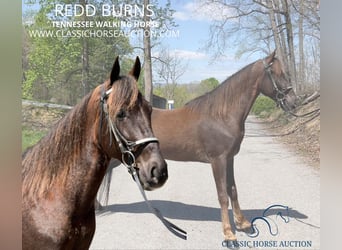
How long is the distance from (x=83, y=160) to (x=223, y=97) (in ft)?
4.57

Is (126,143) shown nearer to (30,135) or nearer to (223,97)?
(30,135)

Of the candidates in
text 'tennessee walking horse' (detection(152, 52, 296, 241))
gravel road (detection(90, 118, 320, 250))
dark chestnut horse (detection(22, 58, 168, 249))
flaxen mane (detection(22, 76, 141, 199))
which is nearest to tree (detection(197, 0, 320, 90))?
text 'tennessee walking horse' (detection(152, 52, 296, 241))

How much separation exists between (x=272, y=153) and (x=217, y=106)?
1.87 feet

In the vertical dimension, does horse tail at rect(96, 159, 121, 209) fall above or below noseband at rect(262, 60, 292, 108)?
below

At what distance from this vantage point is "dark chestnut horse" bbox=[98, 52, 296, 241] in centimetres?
260

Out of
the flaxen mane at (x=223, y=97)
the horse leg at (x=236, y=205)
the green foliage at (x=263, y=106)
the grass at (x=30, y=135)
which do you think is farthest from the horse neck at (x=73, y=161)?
the green foliage at (x=263, y=106)

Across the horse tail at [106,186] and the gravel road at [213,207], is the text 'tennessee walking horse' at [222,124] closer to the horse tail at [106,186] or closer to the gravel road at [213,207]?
the gravel road at [213,207]

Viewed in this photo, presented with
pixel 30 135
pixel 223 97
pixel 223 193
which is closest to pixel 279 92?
pixel 223 97

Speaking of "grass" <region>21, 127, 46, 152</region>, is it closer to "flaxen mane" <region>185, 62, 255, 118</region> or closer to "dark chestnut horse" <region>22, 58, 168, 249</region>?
"dark chestnut horse" <region>22, 58, 168, 249</region>

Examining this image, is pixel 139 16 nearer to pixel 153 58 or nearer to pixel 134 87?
pixel 153 58

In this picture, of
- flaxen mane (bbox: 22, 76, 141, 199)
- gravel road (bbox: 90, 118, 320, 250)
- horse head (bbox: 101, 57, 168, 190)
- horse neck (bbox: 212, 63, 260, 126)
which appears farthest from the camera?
horse neck (bbox: 212, 63, 260, 126)

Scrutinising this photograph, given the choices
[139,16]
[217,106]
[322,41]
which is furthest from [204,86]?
[322,41]

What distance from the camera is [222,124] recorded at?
106 inches

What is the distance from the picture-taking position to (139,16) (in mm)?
2469
